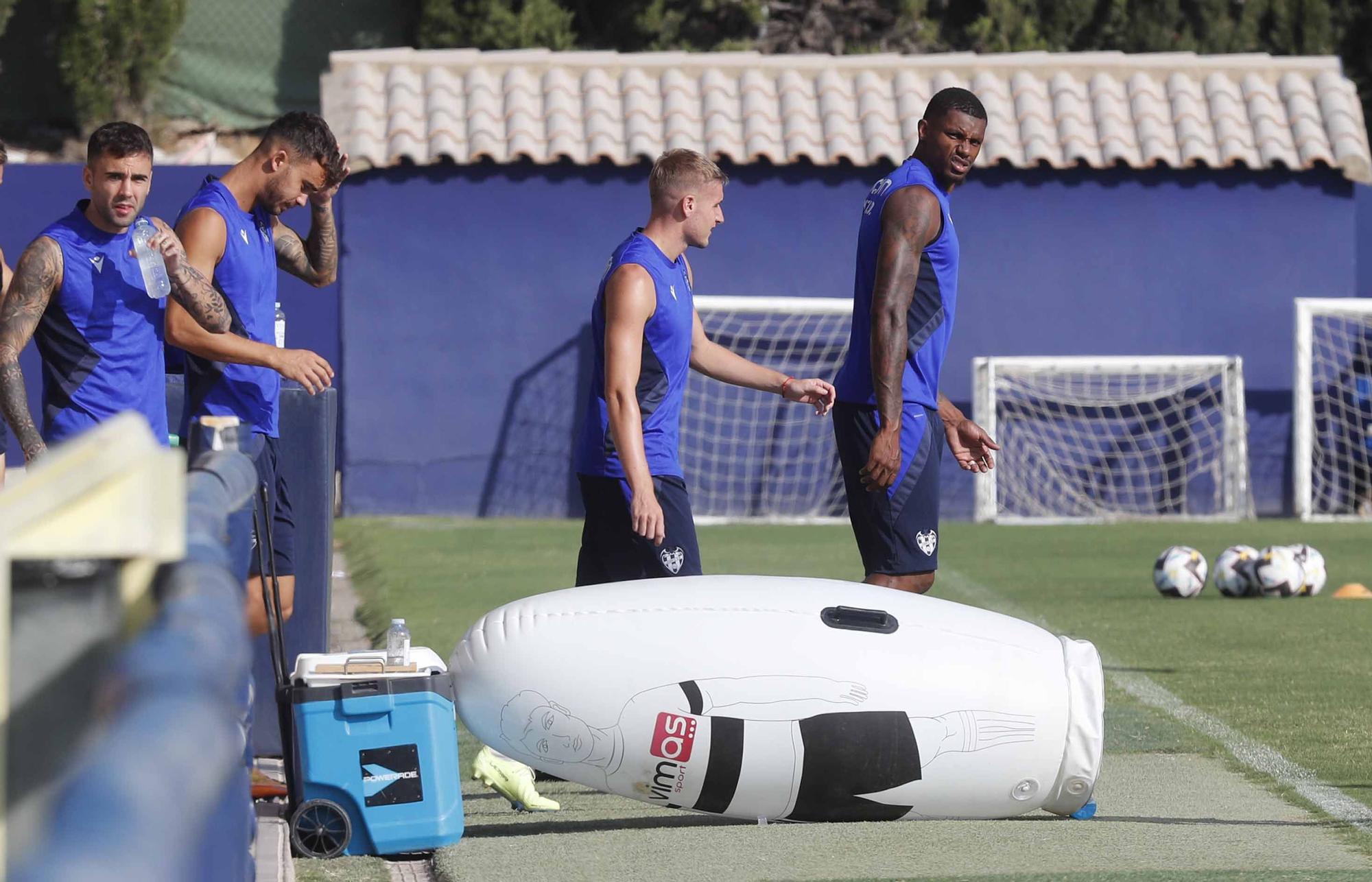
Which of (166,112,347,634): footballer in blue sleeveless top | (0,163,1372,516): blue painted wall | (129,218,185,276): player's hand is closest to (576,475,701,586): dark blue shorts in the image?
(166,112,347,634): footballer in blue sleeveless top

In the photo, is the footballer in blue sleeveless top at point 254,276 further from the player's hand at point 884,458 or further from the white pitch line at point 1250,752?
the white pitch line at point 1250,752

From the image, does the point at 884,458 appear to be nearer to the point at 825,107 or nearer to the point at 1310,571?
the point at 1310,571

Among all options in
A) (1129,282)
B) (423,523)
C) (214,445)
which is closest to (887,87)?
(1129,282)

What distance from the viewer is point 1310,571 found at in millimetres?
9695

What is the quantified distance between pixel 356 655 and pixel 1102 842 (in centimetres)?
193

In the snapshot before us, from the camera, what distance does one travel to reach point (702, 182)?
5.29 metres

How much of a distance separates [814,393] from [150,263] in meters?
2.02

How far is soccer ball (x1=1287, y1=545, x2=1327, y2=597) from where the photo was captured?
31.7ft

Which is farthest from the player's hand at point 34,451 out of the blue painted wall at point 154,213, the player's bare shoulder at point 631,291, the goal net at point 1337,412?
the goal net at point 1337,412

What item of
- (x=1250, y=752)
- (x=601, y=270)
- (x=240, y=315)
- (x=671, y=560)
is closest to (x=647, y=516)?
(x=671, y=560)

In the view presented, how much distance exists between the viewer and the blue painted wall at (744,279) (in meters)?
15.8

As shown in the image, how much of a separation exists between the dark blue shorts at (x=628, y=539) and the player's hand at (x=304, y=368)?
2.65 feet

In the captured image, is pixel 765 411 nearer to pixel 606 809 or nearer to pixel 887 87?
pixel 887 87

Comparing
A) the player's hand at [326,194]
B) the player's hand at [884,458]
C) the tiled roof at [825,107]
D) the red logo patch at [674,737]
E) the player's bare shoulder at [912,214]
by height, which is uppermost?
the tiled roof at [825,107]
